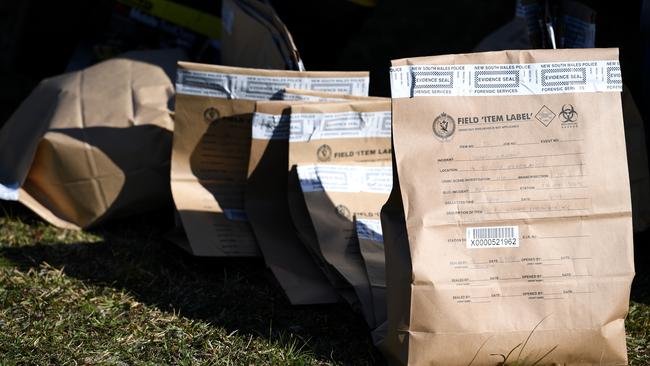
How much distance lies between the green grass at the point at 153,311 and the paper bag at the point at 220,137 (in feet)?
0.40

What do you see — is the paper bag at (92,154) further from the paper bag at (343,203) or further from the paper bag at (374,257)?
the paper bag at (374,257)

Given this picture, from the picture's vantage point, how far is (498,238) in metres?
1.59

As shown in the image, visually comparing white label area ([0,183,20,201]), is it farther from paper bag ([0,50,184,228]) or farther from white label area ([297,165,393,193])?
white label area ([297,165,393,193])

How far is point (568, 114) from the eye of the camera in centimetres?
159

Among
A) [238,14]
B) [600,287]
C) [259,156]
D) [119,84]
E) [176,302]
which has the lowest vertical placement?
[176,302]

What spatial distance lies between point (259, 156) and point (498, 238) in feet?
2.68

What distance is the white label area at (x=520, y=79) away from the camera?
1.57 metres

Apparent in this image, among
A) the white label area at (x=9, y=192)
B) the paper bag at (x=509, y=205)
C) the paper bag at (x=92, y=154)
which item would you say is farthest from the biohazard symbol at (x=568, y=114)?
the white label area at (x=9, y=192)

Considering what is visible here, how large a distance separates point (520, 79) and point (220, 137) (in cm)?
95

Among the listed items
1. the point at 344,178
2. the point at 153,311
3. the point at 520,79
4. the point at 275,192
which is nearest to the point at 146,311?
the point at 153,311

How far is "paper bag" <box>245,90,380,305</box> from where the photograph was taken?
2127 millimetres

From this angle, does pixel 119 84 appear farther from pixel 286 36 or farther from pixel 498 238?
pixel 498 238

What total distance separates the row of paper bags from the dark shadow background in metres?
0.07

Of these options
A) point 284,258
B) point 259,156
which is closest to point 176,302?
point 284,258
